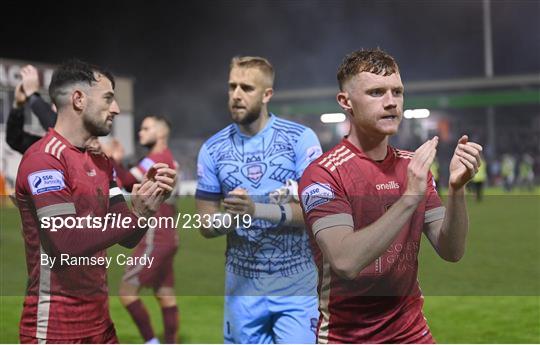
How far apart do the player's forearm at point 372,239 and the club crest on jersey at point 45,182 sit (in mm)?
1373

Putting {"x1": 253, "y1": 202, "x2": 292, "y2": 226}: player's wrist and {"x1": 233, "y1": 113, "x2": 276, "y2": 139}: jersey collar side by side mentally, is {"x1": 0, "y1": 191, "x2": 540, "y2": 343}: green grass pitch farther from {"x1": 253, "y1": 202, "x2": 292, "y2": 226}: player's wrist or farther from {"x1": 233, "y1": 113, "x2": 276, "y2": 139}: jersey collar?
{"x1": 233, "y1": 113, "x2": 276, "y2": 139}: jersey collar

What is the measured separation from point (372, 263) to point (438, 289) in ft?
8.37

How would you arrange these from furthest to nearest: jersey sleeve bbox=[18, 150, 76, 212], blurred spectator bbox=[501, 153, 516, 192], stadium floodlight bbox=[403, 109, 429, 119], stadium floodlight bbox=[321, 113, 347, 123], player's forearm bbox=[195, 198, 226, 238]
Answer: stadium floodlight bbox=[403, 109, 429, 119] < stadium floodlight bbox=[321, 113, 347, 123] < blurred spectator bbox=[501, 153, 516, 192] < player's forearm bbox=[195, 198, 226, 238] < jersey sleeve bbox=[18, 150, 76, 212]

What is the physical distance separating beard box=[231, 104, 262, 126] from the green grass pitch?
2.04 feet

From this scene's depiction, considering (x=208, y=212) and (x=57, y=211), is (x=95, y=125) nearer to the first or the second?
(x=57, y=211)

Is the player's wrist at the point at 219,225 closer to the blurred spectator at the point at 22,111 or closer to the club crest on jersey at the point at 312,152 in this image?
the club crest on jersey at the point at 312,152

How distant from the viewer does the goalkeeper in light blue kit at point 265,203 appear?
4.23 meters

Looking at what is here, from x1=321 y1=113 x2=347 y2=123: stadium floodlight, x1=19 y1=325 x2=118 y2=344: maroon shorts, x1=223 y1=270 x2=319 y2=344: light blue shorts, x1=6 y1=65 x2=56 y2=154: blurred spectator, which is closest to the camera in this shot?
x1=19 y1=325 x2=118 y2=344: maroon shorts

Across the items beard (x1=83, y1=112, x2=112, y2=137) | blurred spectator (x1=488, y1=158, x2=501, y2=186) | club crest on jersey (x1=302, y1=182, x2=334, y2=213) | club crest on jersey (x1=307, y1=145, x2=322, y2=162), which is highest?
blurred spectator (x1=488, y1=158, x2=501, y2=186)

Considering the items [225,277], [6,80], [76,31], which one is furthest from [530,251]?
[76,31]

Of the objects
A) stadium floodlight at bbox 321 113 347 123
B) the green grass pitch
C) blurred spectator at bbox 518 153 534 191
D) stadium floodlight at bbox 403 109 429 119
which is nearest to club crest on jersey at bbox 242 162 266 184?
the green grass pitch

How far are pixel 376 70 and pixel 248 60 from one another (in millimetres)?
1885

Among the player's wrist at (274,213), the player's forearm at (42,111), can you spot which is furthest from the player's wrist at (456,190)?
the player's forearm at (42,111)

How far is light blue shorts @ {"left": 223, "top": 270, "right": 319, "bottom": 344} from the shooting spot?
423 centimetres
